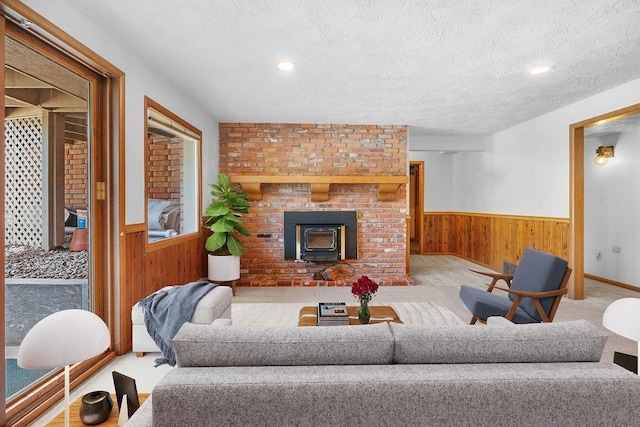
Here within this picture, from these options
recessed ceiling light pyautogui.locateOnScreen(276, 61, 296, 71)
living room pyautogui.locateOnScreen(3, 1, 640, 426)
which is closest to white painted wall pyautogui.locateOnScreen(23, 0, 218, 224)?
living room pyautogui.locateOnScreen(3, 1, 640, 426)

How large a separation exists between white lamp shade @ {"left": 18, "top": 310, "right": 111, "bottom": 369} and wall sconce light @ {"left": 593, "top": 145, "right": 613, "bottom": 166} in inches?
257

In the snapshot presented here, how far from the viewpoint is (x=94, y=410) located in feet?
4.20

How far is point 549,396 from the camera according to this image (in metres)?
1.08

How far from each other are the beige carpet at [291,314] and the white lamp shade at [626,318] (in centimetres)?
197

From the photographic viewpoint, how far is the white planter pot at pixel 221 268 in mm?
4484

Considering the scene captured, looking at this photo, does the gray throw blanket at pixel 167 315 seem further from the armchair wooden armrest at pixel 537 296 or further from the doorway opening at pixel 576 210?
the doorway opening at pixel 576 210

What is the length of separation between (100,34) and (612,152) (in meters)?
6.46

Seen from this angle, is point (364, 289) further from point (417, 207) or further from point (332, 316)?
point (417, 207)

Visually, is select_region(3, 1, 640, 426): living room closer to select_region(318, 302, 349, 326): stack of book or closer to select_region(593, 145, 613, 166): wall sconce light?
select_region(593, 145, 613, 166): wall sconce light

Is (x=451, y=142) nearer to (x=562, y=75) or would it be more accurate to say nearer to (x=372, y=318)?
(x=562, y=75)

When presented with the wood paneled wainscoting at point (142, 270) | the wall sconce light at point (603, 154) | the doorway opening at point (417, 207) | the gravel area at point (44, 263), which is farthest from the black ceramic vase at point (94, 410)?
the doorway opening at point (417, 207)

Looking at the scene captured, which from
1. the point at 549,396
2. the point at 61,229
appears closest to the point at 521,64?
the point at 549,396

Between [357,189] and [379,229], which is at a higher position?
[357,189]

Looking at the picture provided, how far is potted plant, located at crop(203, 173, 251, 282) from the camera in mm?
4402
